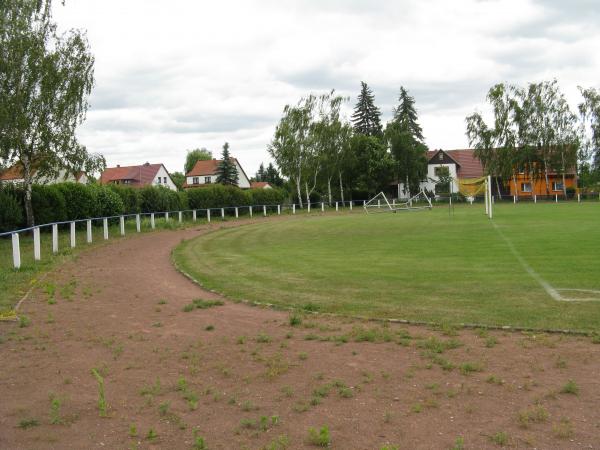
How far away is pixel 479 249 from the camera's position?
17.2 m

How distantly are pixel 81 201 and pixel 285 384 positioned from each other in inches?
1047

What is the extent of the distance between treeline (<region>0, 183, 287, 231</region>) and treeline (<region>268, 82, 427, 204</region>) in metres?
21.2

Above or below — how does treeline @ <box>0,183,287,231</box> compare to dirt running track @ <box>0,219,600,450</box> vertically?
above

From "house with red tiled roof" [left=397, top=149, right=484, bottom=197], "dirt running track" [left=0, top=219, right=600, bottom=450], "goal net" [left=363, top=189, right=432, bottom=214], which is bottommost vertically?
"dirt running track" [left=0, top=219, right=600, bottom=450]

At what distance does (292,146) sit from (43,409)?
57747 mm

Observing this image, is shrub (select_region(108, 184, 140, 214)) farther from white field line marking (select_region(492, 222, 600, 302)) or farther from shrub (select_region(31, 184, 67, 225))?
white field line marking (select_region(492, 222, 600, 302))

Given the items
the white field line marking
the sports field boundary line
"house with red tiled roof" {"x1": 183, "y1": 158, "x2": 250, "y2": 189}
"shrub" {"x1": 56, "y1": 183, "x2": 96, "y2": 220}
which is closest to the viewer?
the sports field boundary line

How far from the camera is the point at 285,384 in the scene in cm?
579

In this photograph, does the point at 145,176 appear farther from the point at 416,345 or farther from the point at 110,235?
the point at 416,345

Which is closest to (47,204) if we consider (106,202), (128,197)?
(106,202)

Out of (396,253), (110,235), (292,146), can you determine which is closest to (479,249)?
(396,253)

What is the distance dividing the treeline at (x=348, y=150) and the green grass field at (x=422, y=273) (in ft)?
133

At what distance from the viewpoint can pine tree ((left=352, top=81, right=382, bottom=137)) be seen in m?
82.4

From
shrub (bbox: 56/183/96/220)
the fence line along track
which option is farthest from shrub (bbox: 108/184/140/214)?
shrub (bbox: 56/183/96/220)
